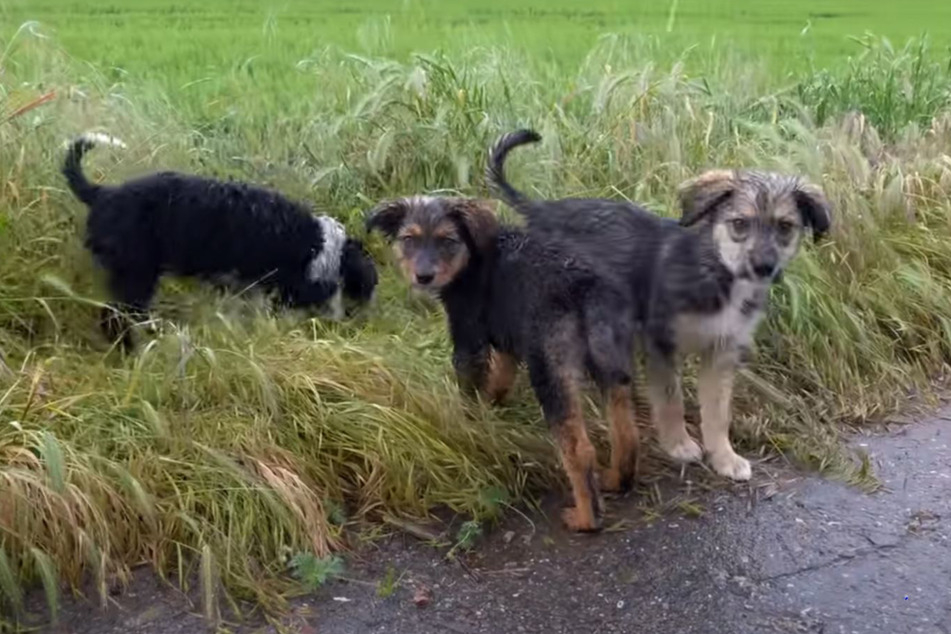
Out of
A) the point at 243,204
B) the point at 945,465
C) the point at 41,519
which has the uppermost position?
the point at 243,204

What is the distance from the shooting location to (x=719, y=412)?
13.8 ft

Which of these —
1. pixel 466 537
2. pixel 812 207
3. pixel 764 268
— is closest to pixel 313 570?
pixel 466 537

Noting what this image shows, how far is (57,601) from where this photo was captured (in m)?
3.35

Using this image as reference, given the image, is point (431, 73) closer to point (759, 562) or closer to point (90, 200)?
point (90, 200)

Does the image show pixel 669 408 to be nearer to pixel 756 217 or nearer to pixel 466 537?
pixel 756 217

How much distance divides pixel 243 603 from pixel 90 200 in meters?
2.17

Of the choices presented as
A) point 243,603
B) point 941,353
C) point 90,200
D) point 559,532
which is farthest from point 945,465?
point 90,200

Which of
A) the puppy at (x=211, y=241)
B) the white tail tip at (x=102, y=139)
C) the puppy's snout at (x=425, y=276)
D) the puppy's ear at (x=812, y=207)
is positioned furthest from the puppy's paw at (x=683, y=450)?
the white tail tip at (x=102, y=139)

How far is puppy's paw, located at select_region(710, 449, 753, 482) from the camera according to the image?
4.20m

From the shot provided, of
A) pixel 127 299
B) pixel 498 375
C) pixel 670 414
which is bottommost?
pixel 670 414

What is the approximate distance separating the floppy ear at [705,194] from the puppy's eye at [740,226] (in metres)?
0.10

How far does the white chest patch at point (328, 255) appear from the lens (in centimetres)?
516

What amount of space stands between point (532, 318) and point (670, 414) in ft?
2.19

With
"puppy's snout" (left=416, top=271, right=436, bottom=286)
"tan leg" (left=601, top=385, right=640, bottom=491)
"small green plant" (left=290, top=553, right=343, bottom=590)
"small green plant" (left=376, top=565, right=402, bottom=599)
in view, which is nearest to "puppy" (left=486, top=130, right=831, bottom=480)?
"tan leg" (left=601, top=385, right=640, bottom=491)
